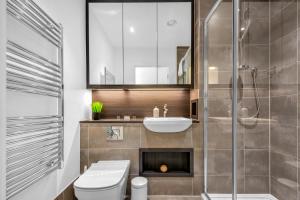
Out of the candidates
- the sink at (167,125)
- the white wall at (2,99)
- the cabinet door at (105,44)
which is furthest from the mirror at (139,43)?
the white wall at (2,99)

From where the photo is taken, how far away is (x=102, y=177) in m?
1.62

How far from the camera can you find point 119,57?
8.04ft

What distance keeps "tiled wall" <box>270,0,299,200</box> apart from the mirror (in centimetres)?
89

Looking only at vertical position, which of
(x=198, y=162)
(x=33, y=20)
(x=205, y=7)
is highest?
(x=205, y=7)

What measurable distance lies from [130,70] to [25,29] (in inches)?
52.4

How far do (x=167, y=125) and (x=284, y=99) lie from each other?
3.57 ft

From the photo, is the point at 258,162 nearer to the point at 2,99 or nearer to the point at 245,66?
the point at 245,66

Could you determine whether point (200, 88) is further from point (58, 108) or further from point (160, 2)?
point (58, 108)

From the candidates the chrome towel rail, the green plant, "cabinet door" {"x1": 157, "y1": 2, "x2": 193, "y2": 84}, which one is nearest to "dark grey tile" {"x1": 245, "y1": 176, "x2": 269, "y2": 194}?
"cabinet door" {"x1": 157, "y1": 2, "x2": 193, "y2": 84}

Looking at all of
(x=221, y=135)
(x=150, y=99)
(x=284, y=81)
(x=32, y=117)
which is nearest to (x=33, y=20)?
(x=32, y=117)

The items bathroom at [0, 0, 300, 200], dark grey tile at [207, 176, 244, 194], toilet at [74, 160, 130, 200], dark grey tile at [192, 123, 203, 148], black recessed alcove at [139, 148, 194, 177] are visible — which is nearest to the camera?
bathroom at [0, 0, 300, 200]

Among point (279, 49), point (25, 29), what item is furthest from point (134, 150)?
point (279, 49)

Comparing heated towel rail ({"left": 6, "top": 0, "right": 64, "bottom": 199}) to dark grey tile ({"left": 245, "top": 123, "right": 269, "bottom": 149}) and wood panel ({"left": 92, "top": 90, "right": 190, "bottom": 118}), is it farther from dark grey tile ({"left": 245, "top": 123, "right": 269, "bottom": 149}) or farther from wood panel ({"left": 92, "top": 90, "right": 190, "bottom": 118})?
dark grey tile ({"left": 245, "top": 123, "right": 269, "bottom": 149})

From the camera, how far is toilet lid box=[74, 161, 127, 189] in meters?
1.47
